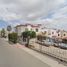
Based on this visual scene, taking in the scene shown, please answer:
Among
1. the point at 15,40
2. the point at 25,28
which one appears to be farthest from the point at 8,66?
the point at 25,28

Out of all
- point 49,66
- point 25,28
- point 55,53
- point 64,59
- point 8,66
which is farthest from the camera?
point 25,28

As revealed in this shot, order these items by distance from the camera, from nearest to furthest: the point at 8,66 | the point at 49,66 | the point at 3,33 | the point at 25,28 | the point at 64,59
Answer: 1. the point at 8,66
2. the point at 49,66
3. the point at 64,59
4. the point at 25,28
5. the point at 3,33

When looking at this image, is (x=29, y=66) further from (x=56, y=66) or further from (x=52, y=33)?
(x=52, y=33)

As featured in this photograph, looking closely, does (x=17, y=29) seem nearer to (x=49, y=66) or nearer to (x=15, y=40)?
(x=15, y=40)

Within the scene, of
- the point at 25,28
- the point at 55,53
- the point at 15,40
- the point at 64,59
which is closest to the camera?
the point at 64,59

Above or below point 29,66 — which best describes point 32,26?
above

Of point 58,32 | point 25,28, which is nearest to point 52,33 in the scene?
point 58,32

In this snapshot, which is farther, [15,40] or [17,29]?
[17,29]

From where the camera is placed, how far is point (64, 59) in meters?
15.7

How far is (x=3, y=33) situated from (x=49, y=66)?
138m

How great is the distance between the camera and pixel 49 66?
13664 mm

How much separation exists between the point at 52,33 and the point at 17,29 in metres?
17.5

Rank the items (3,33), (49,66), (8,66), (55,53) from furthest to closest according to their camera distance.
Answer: (3,33) < (55,53) < (49,66) < (8,66)

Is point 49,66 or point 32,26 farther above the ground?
point 32,26
